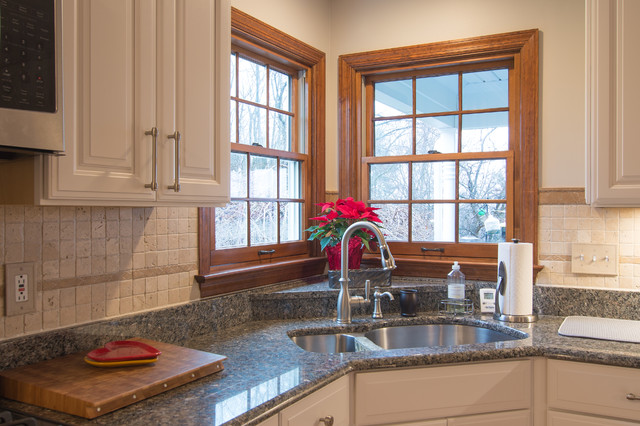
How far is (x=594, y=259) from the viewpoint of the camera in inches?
91.0

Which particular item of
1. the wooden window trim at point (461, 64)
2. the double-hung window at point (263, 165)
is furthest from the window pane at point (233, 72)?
the wooden window trim at point (461, 64)

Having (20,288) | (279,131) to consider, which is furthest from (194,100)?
(279,131)

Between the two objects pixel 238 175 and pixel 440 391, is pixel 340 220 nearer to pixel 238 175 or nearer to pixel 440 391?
pixel 238 175

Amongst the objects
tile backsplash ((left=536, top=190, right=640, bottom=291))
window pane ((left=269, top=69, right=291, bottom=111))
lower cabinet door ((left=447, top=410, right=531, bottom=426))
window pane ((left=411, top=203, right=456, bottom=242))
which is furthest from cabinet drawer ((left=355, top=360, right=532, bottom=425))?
window pane ((left=269, top=69, right=291, bottom=111))

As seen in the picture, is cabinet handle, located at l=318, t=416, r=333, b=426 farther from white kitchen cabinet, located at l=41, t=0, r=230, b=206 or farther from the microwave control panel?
the microwave control panel

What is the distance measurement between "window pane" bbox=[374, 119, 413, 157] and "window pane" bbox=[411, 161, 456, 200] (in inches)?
4.9

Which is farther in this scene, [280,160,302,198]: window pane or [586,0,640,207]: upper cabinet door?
[280,160,302,198]: window pane

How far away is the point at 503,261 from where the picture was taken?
2.26 meters

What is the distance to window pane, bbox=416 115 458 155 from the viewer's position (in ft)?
8.78

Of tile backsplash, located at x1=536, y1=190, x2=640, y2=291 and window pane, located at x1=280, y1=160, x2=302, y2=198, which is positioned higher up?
window pane, located at x1=280, y1=160, x2=302, y2=198

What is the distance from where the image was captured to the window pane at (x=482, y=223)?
8.40 feet

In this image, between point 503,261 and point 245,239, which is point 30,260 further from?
point 503,261

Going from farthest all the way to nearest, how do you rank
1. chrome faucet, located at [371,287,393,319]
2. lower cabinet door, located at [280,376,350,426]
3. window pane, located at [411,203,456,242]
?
window pane, located at [411,203,456,242], chrome faucet, located at [371,287,393,319], lower cabinet door, located at [280,376,350,426]

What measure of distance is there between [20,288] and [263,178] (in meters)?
1.25
